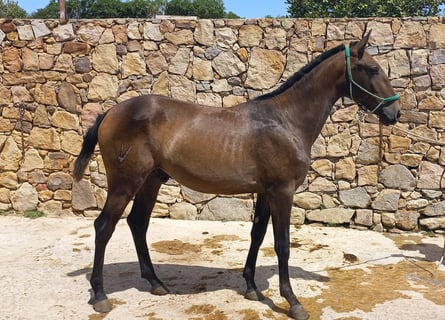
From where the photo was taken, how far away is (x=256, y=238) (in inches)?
140

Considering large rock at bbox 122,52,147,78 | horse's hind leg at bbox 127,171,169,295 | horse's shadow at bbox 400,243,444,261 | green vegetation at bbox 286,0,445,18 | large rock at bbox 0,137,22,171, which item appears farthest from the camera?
green vegetation at bbox 286,0,445,18

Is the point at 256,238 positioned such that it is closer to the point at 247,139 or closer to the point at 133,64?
the point at 247,139

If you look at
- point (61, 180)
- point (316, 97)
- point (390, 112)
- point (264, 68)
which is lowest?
point (61, 180)

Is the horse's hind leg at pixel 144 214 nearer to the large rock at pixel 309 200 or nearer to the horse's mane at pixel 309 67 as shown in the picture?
the horse's mane at pixel 309 67

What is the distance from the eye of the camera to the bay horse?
125 inches

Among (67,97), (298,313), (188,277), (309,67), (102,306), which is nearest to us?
(298,313)

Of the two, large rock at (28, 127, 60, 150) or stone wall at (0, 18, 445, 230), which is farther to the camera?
large rock at (28, 127, 60, 150)

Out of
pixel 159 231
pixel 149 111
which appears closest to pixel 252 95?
pixel 159 231

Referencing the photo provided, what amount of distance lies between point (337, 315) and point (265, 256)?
1.42 metres

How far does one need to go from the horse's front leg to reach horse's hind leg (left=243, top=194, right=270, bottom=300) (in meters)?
0.27

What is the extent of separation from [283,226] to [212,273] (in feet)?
3.75

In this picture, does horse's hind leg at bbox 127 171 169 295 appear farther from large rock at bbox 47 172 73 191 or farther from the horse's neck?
large rock at bbox 47 172 73 191

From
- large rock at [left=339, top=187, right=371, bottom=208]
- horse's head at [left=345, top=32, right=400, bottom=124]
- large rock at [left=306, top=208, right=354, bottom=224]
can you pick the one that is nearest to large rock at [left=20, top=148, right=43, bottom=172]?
large rock at [left=306, top=208, right=354, bottom=224]

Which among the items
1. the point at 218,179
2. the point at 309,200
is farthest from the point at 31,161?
the point at 309,200
